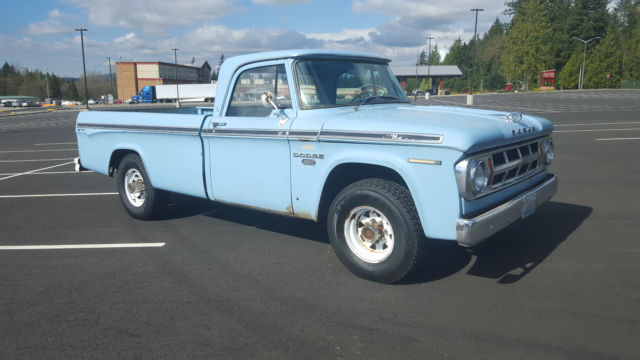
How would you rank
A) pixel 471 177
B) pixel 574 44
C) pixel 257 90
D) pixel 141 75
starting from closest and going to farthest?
pixel 471 177 → pixel 257 90 → pixel 574 44 → pixel 141 75

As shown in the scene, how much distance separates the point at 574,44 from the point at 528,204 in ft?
285

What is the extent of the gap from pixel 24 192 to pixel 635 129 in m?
17.4

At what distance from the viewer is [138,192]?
6375 mm

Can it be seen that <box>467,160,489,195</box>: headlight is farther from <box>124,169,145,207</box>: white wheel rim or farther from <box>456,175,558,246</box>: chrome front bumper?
<box>124,169,145,207</box>: white wheel rim

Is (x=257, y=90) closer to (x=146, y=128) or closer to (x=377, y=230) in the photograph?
(x=146, y=128)

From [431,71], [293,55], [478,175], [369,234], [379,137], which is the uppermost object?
[431,71]

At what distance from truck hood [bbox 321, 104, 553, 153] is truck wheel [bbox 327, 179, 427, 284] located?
1.60ft

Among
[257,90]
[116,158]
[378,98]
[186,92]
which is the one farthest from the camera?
[186,92]

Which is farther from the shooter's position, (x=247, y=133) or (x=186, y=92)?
(x=186, y=92)

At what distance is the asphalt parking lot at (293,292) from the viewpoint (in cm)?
311

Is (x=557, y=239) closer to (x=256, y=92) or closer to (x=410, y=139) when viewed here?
(x=410, y=139)

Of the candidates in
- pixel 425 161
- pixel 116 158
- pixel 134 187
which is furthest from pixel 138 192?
pixel 425 161

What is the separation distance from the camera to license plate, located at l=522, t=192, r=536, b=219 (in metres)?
4.02

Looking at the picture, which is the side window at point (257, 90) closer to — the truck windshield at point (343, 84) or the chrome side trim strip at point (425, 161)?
the truck windshield at point (343, 84)
